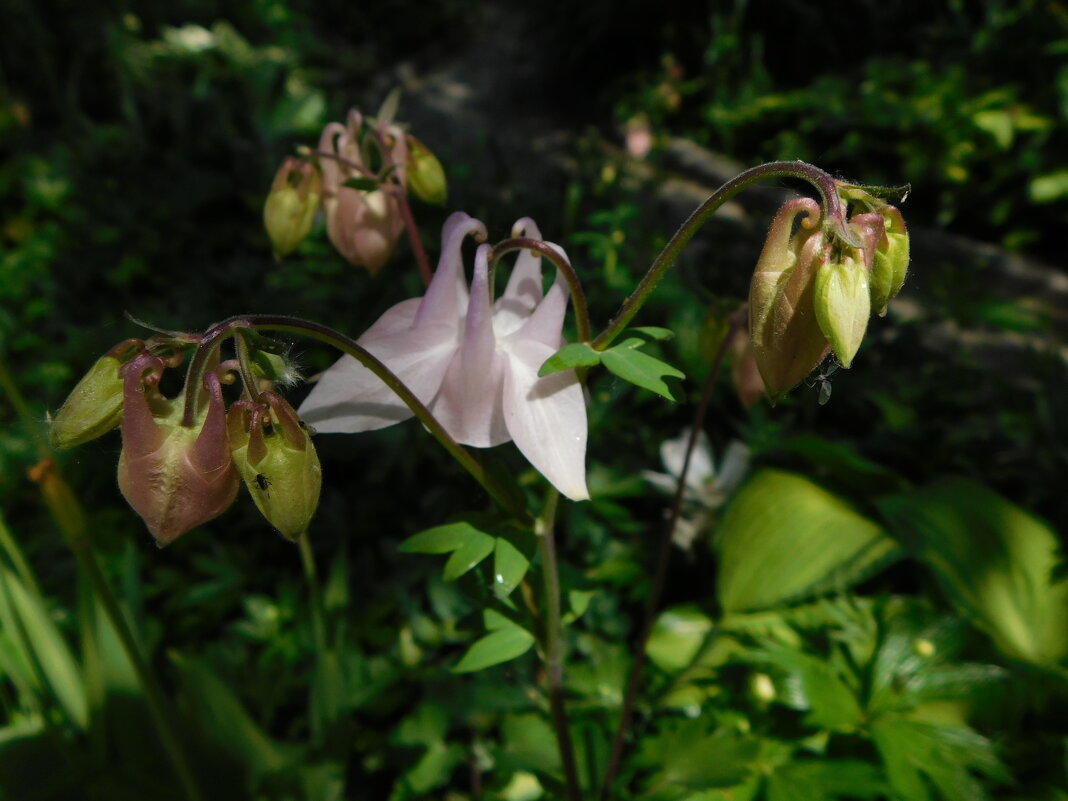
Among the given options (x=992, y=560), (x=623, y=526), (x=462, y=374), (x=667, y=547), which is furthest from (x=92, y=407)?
(x=992, y=560)

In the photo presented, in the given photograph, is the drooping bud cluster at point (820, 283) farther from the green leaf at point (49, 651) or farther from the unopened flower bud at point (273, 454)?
the green leaf at point (49, 651)

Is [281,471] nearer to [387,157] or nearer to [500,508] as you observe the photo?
[500,508]

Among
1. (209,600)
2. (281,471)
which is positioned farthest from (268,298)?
(281,471)

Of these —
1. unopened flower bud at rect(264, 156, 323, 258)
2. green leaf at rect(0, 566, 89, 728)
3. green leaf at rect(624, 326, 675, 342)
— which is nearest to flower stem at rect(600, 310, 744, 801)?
green leaf at rect(624, 326, 675, 342)

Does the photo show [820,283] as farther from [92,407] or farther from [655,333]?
[92,407]

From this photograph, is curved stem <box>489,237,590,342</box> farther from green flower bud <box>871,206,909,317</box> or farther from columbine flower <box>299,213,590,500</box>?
green flower bud <box>871,206,909,317</box>

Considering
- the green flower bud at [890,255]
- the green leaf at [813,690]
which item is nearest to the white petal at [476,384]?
the green flower bud at [890,255]

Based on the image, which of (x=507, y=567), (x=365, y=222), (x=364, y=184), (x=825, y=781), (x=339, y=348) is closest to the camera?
(x=339, y=348)
